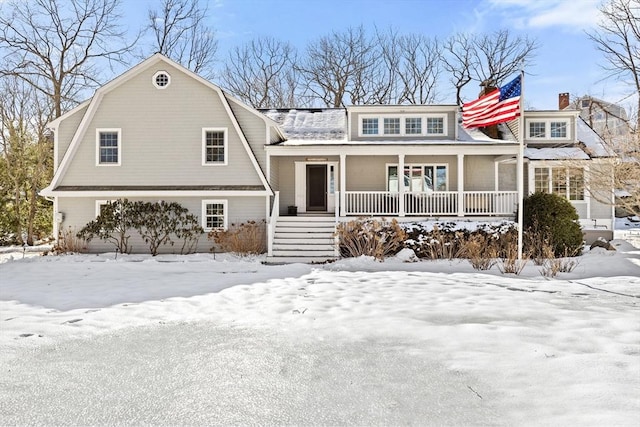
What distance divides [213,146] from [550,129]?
14.4 m

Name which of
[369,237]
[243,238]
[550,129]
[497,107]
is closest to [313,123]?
[243,238]

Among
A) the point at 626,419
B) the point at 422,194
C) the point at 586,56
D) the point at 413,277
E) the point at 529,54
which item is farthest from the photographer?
the point at 529,54

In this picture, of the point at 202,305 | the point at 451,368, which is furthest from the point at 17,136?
the point at 451,368

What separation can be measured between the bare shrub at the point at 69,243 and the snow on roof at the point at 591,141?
65.4 feet

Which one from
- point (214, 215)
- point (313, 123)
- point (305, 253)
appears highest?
point (313, 123)

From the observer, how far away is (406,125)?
17.5 m

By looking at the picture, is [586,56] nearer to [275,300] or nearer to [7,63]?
[275,300]

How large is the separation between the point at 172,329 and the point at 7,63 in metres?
23.5

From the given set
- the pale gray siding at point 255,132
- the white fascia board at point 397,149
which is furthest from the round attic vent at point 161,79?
the white fascia board at point 397,149

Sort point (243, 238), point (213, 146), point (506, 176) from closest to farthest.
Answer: point (243, 238) → point (213, 146) → point (506, 176)

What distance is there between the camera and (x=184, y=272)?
10.3 m

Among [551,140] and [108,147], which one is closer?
[108,147]

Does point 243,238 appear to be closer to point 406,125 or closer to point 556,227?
point 406,125

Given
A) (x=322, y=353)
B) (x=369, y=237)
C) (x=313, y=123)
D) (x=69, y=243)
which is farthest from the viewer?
(x=313, y=123)
